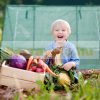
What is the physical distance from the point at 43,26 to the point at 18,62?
327cm

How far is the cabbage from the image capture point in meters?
4.76

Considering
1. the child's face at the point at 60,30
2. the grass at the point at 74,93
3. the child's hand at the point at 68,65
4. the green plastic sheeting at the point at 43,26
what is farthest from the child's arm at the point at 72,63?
the green plastic sheeting at the point at 43,26

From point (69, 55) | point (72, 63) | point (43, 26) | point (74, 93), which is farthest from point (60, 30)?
point (43, 26)

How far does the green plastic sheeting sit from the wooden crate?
8.54ft

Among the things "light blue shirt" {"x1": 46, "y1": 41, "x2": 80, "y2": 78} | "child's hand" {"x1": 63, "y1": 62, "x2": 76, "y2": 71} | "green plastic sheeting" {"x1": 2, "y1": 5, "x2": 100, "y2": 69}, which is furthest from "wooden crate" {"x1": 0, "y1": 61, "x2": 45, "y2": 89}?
"green plastic sheeting" {"x1": 2, "y1": 5, "x2": 100, "y2": 69}

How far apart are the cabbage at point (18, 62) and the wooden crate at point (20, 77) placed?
3.6 inches

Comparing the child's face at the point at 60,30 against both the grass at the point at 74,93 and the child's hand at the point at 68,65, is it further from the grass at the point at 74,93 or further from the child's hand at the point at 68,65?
the grass at the point at 74,93

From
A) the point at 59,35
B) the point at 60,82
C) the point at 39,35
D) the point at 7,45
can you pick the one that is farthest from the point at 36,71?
the point at 39,35

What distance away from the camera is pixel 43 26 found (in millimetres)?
7988

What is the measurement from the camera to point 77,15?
805 centimetres

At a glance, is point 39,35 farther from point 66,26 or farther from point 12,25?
point 66,26

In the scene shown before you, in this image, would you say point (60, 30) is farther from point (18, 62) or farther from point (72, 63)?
point (18, 62)

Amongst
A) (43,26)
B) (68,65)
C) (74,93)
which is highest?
(43,26)

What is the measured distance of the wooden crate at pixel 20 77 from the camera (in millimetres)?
4602
